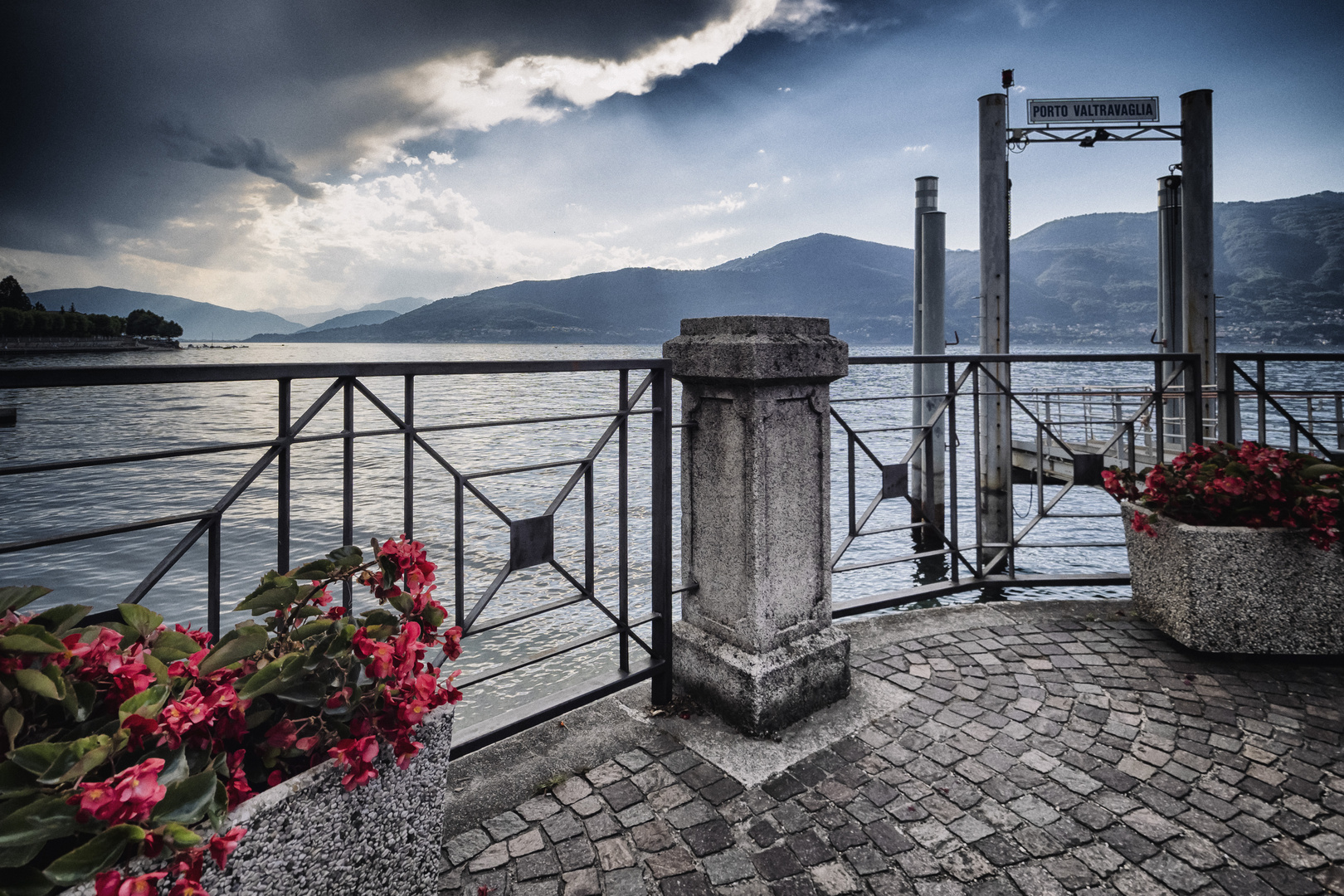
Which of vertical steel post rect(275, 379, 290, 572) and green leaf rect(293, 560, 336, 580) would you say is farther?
vertical steel post rect(275, 379, 290, 572)

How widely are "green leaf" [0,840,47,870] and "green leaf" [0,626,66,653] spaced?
27cm

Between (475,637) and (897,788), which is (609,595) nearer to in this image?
(475,637)

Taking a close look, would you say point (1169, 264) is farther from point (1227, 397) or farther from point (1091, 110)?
point (1227, 397)

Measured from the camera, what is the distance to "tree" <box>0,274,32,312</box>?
6088 centimetres

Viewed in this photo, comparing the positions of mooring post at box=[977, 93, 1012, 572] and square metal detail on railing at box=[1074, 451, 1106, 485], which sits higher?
mooring post at box=[977, 93, 1012, 572]

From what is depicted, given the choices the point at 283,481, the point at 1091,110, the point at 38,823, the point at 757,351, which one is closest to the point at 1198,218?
the point at 1091,110

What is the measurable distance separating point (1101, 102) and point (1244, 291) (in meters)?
128

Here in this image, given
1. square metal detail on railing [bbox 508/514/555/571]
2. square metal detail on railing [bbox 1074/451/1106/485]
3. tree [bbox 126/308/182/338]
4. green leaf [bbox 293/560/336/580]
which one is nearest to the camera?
green leaf [bbox 293/560/336/580]

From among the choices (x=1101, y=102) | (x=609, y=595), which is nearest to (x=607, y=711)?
(x=609, y=595)

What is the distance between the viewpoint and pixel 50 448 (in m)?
23.6

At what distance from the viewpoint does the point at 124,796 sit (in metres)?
0.85

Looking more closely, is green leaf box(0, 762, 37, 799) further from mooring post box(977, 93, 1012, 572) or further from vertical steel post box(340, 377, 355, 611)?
mooring post box(977, 93, 1012, 572)

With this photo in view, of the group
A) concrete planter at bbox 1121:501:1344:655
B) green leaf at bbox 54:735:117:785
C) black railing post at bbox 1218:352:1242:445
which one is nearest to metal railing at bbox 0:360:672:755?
green leaf at bbox 54:735:117:785

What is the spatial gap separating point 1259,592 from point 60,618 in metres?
4.23
